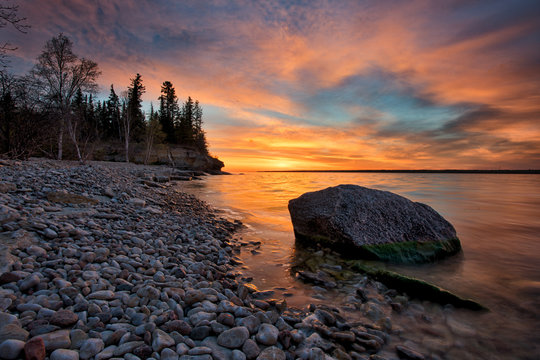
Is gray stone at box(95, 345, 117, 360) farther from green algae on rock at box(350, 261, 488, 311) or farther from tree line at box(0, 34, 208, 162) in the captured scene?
tree line at box(0, 34, 208, 162)

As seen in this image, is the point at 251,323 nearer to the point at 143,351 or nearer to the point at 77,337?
the point at 143,351

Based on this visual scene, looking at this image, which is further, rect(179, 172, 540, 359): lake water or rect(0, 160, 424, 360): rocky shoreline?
rect(179, 172, 540, 359): lake water

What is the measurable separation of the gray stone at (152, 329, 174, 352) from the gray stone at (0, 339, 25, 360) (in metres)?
0.78

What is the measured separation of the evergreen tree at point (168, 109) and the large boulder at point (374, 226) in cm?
6410

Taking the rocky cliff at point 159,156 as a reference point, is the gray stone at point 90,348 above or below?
below

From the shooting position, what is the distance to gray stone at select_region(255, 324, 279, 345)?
2.12 metres

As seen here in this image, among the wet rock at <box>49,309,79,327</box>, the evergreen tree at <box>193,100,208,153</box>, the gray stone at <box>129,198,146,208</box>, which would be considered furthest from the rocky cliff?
the wet rock at <box>49,309,79,327</box>

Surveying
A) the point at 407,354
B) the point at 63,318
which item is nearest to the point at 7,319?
the point at 63,318

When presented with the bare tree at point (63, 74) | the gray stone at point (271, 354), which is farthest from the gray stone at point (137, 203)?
the bare tree at point (63, 74)

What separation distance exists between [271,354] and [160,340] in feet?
2.92

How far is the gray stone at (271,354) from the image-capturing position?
1.92 meters

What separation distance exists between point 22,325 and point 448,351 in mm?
3848

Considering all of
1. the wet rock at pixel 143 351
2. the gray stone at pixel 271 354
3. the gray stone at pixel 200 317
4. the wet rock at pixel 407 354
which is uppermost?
the wet rock at pixel 143 351

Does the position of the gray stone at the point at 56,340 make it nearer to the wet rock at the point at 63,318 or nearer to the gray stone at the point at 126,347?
the wet rock at the point at 63,318
